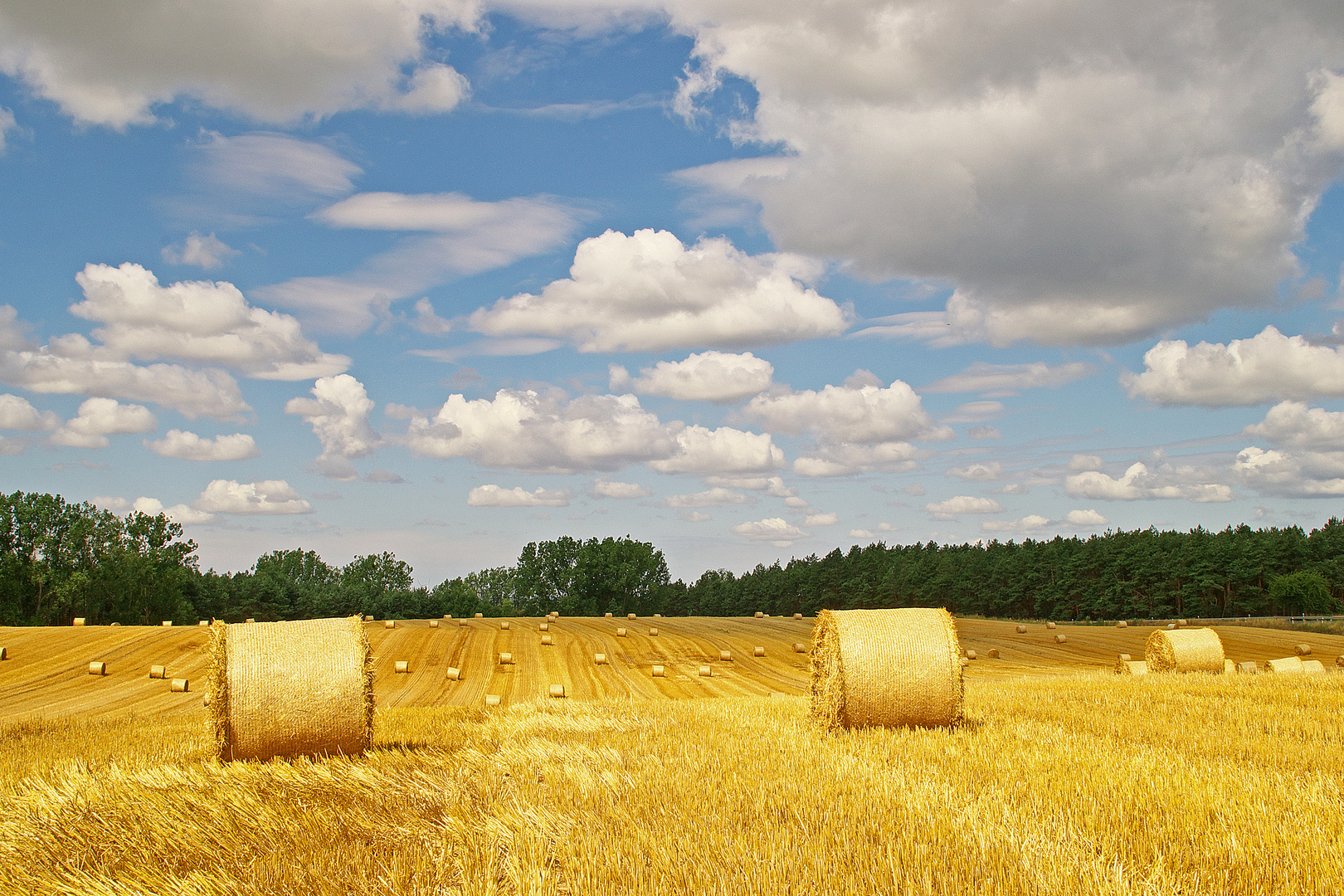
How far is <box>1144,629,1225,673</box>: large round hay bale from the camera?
1833 cm

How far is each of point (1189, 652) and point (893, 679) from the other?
1162cm

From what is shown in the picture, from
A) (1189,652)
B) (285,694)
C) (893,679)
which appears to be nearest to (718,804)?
(893,679)

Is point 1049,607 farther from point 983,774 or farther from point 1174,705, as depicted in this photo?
point 983,774

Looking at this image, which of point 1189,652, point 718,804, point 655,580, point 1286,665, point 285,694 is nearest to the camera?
point 718,804

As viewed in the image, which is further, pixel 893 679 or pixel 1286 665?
pixel 1286 665

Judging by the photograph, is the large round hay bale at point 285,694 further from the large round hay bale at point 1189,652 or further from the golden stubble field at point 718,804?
the large round hay bale at point 1189,652

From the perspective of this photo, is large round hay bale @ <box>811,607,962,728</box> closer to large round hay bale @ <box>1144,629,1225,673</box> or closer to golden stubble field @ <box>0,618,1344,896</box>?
golden stubble field @ <box>0,618,1344,896</box>

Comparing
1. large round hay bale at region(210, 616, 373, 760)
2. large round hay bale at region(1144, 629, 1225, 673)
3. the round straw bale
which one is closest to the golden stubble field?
large round hay bale at region(210, 616, 373, 760)

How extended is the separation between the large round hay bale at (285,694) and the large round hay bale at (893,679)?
17.9 ft

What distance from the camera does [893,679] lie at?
10523mm

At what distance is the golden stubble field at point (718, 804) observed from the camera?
16.0 feet

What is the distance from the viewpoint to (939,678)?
34.2 ft

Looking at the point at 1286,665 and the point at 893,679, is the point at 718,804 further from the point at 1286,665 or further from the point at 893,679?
the point at 1286,665

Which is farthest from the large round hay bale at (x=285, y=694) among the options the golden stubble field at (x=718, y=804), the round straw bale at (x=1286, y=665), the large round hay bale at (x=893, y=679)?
the round straw bale at (x=1286, y=665)
